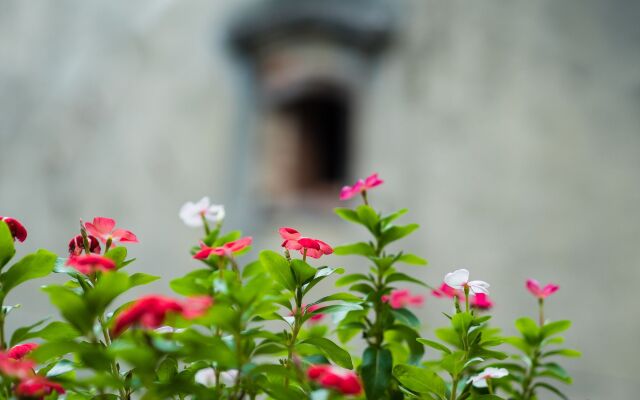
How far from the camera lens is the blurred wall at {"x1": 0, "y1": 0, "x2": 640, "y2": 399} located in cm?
307

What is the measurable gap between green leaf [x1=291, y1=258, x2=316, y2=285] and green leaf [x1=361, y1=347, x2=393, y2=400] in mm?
107

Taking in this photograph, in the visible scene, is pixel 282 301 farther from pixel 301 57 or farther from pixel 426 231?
pixel 301 57

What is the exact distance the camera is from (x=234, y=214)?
3557 millimetres

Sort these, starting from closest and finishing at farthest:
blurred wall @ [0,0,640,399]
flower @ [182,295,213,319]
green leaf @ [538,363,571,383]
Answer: flower @ [182,295,213,319]
green leaf @ [538,363,571,383]
blurred wall @ [0,0,640,399]

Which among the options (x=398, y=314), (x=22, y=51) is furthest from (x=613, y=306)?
(x=22, y=51)

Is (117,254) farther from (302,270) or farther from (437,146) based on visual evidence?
(437,146)

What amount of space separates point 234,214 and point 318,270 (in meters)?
2.86

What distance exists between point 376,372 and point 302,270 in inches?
Result: 5.1

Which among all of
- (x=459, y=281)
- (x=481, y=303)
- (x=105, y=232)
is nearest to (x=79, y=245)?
(x=105, y=232)

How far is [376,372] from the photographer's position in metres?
0.73

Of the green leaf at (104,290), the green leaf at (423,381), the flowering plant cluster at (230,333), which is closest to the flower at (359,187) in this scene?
the flowering plant cluster at (230,333)

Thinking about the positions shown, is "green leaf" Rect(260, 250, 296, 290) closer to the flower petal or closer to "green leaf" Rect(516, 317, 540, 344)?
the flower petal

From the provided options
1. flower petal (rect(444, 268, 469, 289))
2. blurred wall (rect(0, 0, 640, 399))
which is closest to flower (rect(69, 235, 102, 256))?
flower petal (rect(444, 268, 469, 289))

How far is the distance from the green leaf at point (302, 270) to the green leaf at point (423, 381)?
13 centimetres
